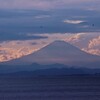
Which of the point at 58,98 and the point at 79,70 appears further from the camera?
the point at 79,70

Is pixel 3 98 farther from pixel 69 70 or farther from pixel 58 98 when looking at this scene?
pixel 69 70

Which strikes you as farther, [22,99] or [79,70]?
[79,70]

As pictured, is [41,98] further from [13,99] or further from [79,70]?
[79,70]

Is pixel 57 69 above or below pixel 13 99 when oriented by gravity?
below

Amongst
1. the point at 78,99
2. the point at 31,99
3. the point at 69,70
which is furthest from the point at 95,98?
the point at 69,70

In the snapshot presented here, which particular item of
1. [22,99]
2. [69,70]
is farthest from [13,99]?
[69,70]

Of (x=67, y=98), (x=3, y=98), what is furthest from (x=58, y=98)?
(x=3, y=98)

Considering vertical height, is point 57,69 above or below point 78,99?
below
